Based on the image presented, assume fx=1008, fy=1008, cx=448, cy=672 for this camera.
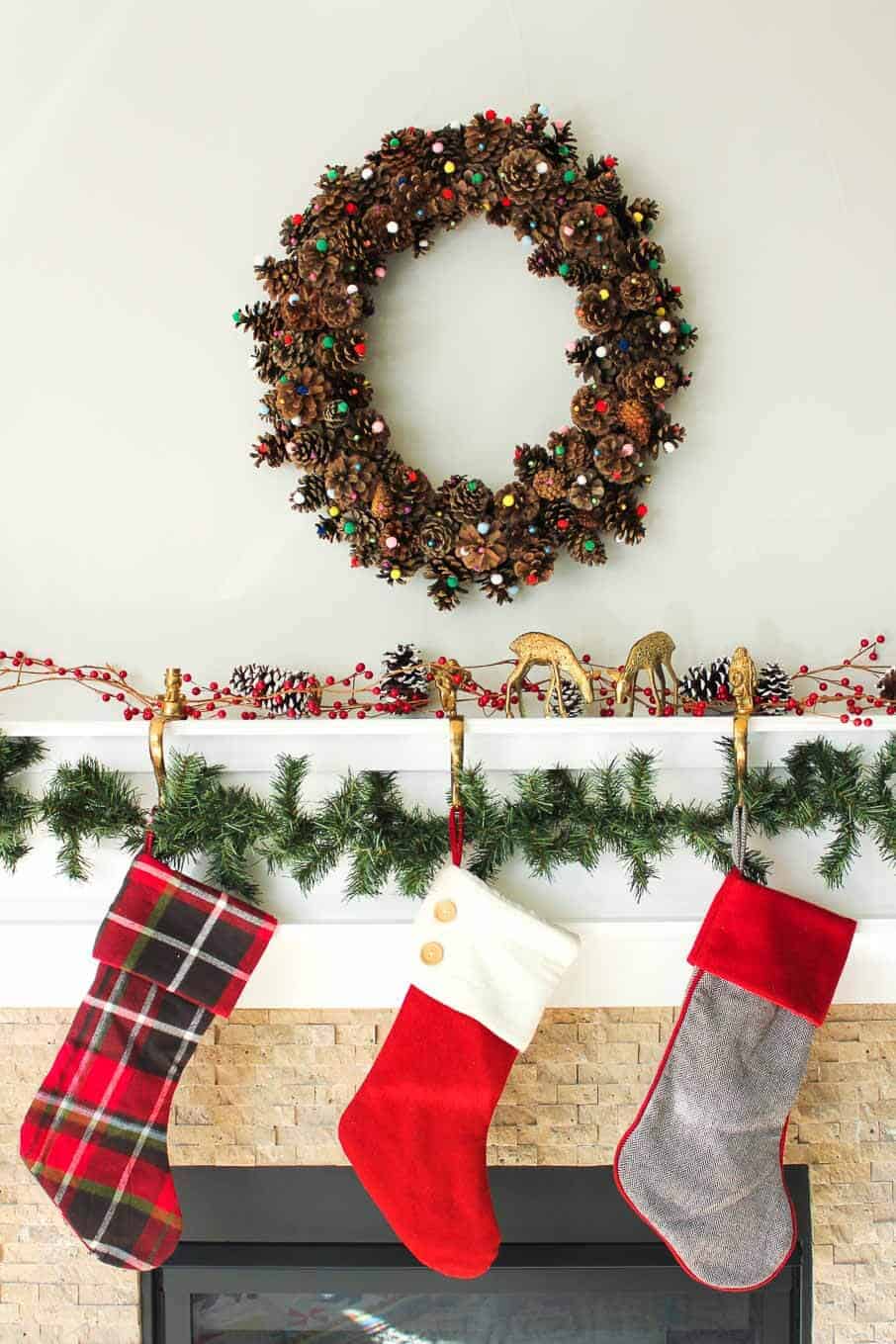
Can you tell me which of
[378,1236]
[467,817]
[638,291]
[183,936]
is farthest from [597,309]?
[378,1236]

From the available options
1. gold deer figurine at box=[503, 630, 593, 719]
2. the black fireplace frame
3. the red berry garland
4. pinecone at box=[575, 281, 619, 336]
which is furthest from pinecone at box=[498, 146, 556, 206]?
the black fireplace frame

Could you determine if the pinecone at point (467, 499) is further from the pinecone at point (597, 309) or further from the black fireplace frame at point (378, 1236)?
the black fireplace frame at point (378, 1236)

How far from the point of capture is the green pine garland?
1099mm

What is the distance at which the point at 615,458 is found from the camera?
1.26m

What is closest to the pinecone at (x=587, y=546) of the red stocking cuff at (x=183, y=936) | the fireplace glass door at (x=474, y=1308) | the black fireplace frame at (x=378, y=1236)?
the red stocking cuff at (x=183, y=936)

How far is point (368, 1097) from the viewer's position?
1136 mm

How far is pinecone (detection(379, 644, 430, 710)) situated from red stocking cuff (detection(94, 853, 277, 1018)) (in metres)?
0.31

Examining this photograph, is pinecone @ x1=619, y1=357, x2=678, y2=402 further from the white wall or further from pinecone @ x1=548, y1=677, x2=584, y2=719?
pinecone @ x1=548, y1=677, x2=584, y2=719

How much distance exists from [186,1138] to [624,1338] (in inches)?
25.4

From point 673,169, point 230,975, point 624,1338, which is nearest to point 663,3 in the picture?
point 673,169

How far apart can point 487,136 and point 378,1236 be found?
55.6 inches

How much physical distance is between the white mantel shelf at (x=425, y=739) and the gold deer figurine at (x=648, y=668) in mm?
54

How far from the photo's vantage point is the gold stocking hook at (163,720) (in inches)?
43.7

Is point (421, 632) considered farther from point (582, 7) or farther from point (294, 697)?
point (582, 7)
